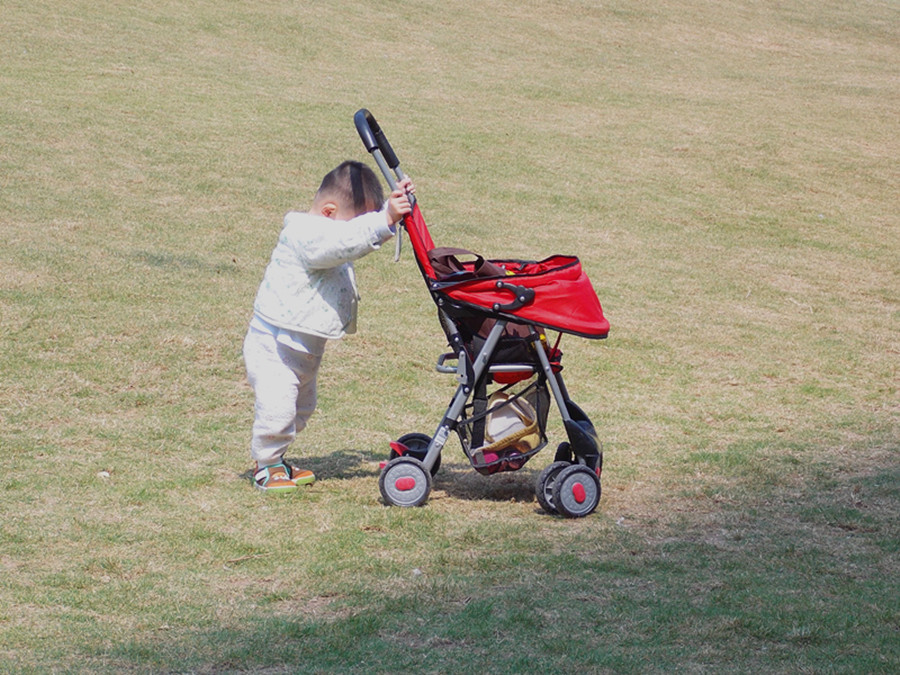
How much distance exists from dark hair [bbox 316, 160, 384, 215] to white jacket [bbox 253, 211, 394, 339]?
13 cm

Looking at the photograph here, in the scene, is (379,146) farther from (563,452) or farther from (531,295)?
(563,452)

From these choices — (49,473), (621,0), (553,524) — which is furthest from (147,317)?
(621,0)

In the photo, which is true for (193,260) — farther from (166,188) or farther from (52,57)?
(52,57)

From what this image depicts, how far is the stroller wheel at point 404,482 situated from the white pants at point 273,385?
539 mm

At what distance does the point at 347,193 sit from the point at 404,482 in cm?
138

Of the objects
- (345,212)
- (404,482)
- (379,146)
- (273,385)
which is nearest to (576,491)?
(404,482)

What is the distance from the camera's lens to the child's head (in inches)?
195

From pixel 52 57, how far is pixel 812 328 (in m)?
12.4

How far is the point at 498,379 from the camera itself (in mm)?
4941

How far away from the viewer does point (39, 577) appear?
13.2 ft

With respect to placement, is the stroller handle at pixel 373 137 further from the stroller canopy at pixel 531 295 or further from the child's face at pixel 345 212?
the stroller canopy at pixel 531 295

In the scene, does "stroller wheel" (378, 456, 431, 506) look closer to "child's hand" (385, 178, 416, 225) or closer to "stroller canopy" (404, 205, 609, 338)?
"stroller canopy" (404, 205, 609, 338)

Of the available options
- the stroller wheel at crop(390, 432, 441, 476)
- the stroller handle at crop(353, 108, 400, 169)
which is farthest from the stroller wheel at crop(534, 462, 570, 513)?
the stroller handle at crop(353, 108, 400, 169)

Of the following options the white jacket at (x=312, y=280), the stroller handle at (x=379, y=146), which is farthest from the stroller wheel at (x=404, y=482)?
the stroller handle at (x=379, y=146)
